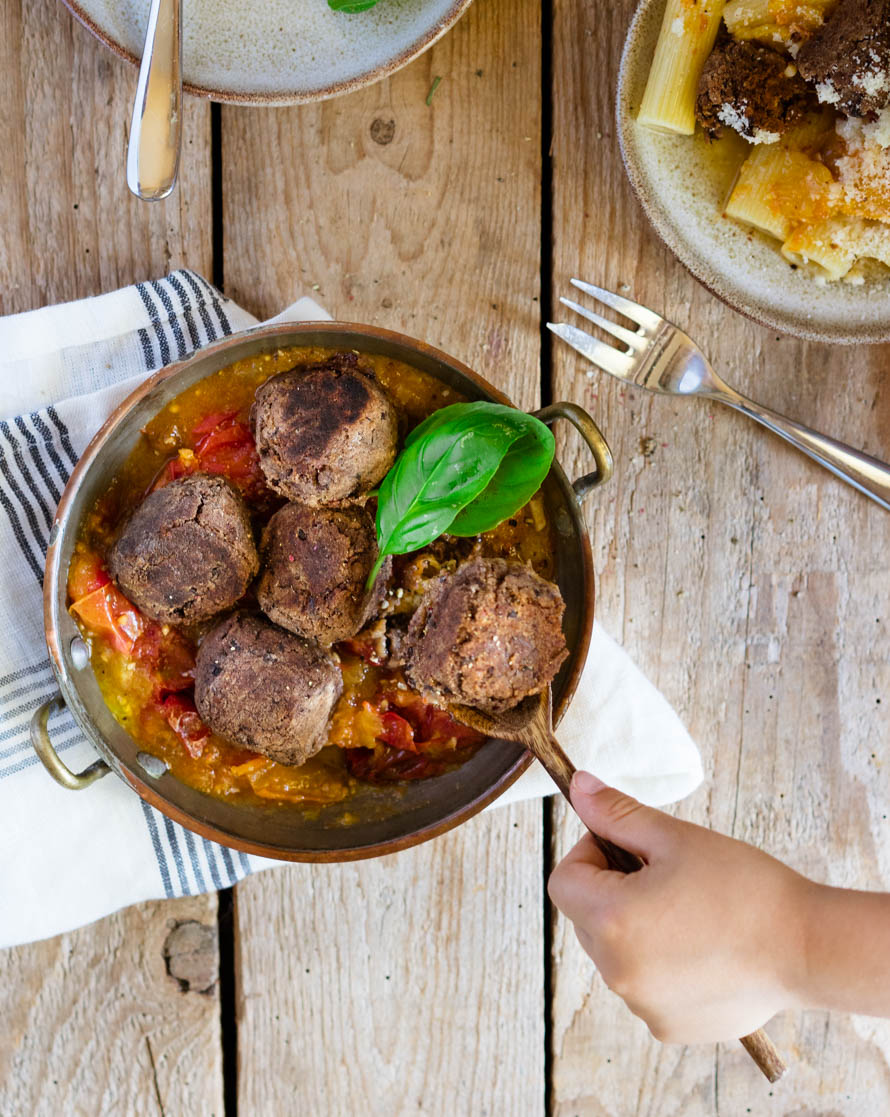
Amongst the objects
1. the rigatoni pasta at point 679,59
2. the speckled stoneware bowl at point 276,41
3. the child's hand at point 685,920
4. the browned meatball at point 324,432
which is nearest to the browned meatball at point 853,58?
the rigatoni pasta at point 679,59

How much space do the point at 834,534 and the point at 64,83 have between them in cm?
173

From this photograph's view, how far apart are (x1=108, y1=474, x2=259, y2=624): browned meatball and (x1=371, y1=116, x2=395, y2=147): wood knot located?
0.77 m

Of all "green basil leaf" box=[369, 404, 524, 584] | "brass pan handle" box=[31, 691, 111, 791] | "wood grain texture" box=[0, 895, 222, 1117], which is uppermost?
"green basil leaf" box=[369, 404, 524, 584]

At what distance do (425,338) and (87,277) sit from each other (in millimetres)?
664

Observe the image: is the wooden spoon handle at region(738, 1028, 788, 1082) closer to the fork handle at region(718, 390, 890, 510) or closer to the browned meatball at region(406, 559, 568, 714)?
the browned meatball at region(406, 559, 568, 714)

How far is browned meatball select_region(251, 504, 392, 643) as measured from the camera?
164cm

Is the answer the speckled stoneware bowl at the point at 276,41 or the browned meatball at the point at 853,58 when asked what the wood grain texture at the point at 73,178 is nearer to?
the speckled stoneware bowl at the point at 276,41

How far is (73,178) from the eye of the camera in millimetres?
1984

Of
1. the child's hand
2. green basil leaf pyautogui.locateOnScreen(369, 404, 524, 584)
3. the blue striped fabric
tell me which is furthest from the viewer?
the blue striped fabric

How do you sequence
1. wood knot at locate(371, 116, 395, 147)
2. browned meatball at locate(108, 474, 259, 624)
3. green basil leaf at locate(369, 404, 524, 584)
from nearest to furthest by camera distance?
green basil leaf at locate(369, 404, 524, 584) → browned meatball at locate(108, 474, 259, 624) → wood knot at locate(371, 116, 395, 147)


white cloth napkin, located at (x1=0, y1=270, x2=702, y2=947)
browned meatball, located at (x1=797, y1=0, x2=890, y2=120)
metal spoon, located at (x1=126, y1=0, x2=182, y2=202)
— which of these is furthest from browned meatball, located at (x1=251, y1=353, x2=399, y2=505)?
browned meatball, located at (x1=797, y1=0, x2=890, y2=120)

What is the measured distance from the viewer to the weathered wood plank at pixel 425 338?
1.99 metres

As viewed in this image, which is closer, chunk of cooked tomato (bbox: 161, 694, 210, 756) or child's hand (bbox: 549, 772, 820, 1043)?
child's hand (bbox: 549, 772, 820, 1043)

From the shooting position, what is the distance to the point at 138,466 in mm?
1757
